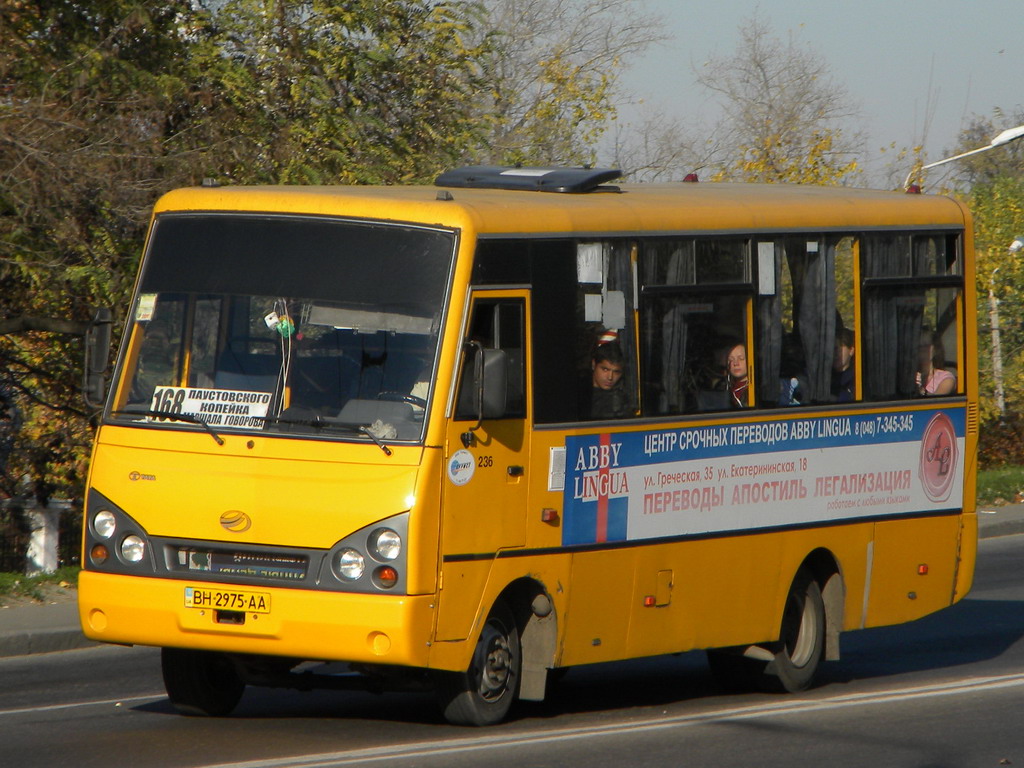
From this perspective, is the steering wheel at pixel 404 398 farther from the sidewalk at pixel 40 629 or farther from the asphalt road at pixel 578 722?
the sidewalk at pixel 40 629

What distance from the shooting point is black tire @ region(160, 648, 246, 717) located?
8641 millimetres

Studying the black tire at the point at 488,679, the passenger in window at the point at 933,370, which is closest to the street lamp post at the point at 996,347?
the passenger in window at the point at 933,370

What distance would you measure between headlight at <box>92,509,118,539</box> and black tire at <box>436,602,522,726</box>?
1704 millimetres

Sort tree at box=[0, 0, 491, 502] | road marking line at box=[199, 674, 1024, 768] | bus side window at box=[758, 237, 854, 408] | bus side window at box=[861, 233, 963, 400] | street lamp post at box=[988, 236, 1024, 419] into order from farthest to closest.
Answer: street lamp post at box=[988, 236, 1024, 419] < tree at box=[0, 0, 491, 502] < bus side window at box=[861, 233, 963, 400] < bus side window at box=[758, 237, 854, 408] < road marking line at box=[199, 674, 1024, 768]

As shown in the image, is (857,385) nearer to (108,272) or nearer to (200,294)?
(200,294)

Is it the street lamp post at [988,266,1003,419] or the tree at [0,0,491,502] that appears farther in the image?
the street lamp post at [988,266,1003,419]

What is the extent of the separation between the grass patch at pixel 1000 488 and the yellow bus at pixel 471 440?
1297 centimetres

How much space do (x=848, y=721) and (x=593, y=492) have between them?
6.16 feet

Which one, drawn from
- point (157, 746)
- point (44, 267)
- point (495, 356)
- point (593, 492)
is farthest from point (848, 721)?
point (44, 267)

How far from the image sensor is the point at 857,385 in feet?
35.4

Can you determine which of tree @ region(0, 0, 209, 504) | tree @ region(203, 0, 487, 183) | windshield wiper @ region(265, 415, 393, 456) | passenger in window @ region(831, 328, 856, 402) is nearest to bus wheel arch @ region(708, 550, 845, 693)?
passenger in window @ region(831, 328, 856, 402)

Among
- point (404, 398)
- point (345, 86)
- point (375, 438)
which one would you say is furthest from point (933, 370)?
point (345, 86)

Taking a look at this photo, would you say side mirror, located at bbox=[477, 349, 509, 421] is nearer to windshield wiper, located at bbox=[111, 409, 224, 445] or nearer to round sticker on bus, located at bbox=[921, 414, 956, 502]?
windshield wiper, located at bbox=[111, 409, 224, 445]

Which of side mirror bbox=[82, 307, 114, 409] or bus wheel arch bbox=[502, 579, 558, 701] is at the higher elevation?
side mirror bbox=[82, 307, 114, 409]
